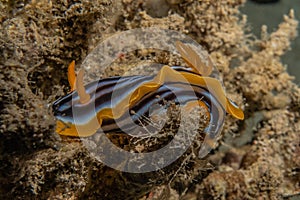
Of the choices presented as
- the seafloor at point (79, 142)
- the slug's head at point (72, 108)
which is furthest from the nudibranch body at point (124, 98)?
the seafloor at point (79, 142)

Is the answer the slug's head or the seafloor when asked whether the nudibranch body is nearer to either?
the slug's head

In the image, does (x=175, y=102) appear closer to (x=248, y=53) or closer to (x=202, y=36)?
(x=202, y=36)

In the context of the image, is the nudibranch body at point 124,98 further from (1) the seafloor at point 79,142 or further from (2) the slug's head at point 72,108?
(1) the seafloor at point 79,142

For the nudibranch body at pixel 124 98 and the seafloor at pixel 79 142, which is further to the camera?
the nudibranch body at pixel 124 98

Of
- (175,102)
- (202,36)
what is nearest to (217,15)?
(202,36)

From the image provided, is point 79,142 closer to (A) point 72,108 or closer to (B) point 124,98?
(A) point 72,108

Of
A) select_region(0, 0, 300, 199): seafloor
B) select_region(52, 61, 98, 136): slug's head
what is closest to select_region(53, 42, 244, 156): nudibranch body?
select_region(52, 61, 98, 136): slug's head
